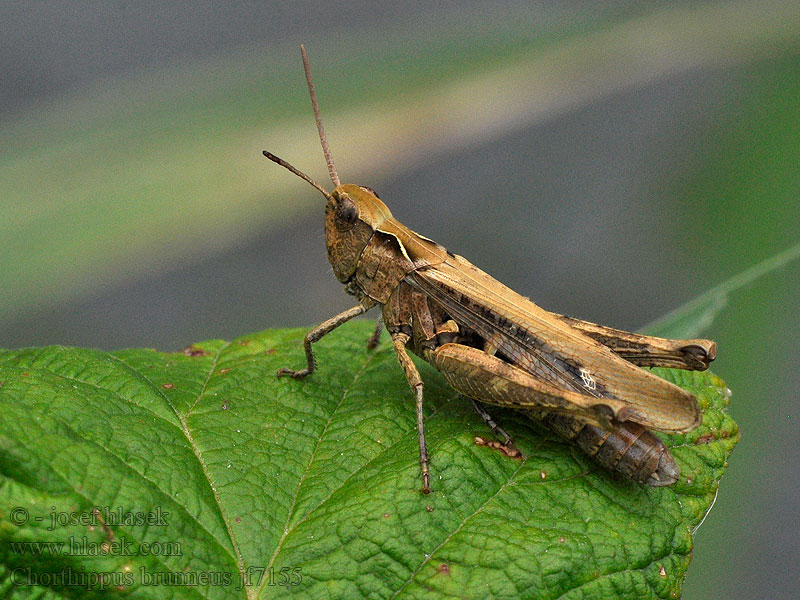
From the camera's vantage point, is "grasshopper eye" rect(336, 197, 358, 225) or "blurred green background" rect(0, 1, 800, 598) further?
"blurred green background" rect(0, 1, 800, 598)

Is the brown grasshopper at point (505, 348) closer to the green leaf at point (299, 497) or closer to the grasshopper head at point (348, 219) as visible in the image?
the grasshopper head at point (348, 219)

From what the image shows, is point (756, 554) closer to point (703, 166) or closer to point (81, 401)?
point (703, 166)

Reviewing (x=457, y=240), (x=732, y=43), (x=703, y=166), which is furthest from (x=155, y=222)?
(x=732, y=43)

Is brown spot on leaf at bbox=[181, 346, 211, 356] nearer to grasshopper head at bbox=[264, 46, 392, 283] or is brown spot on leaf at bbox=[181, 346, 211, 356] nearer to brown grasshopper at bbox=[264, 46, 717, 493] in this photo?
brown grasshopper at bbox=[264, 46, 717, 493]

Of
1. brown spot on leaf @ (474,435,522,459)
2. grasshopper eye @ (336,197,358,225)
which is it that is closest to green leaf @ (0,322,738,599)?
brown spot on leaf @ (474,435,522,459)

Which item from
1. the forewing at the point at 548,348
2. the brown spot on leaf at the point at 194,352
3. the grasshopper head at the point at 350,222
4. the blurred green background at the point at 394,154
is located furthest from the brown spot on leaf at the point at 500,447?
the blurred green background at the point at 394,154

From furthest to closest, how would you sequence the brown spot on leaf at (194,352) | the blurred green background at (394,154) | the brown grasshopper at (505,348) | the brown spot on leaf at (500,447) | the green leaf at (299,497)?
the blurred green background at (394,154) → the brown spot on leaf at (194,352) → the brown spot on leaf at (500,447) → the brown grasshopper at (505,348) → the green leaf at (299,497)
